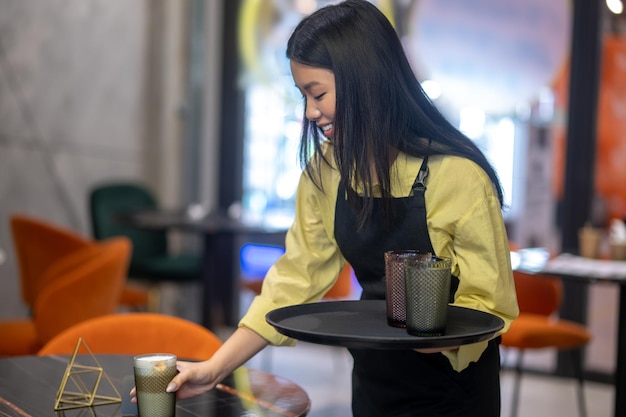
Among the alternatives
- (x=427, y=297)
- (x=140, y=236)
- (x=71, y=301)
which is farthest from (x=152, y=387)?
(x=140, y=236)

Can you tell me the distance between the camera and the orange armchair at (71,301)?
2.86m

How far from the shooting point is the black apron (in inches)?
56.5

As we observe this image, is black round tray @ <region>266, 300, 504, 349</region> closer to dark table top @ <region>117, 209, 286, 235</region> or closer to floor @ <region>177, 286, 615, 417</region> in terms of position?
floor @ <region>177, 286, 615, 417</region>

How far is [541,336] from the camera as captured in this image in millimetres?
3400

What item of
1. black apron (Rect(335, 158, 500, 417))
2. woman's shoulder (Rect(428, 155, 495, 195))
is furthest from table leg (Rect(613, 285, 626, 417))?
woman's shoulder (Rect(428, 155, 495, 195))

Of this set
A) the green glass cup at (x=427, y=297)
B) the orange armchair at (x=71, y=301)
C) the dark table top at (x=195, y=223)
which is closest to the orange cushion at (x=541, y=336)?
the dark table top at (x=195, y=223)

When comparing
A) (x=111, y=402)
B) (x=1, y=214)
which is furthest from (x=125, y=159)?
(x=111, y=402)

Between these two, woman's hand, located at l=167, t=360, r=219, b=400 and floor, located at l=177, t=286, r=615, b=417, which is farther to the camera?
floor, located at l=177, t=286, r=615, b=417

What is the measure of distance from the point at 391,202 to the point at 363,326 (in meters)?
0.27

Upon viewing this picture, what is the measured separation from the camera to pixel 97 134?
17.5 ft

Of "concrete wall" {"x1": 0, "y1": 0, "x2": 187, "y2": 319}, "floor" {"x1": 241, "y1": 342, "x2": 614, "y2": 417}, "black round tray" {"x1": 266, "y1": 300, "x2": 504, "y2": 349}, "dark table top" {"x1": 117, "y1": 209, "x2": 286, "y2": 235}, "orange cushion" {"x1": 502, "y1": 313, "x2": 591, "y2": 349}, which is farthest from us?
"concrete wall" {"x1": 0, "y1": 0, "x2": 187, "y2": 319}

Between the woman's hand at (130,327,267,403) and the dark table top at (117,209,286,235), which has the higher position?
the woman's hand at (130,327,267,403)

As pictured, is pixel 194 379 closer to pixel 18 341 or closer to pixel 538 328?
pixel 18 341

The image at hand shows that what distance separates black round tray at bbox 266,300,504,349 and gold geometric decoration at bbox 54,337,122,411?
349 millimetres
